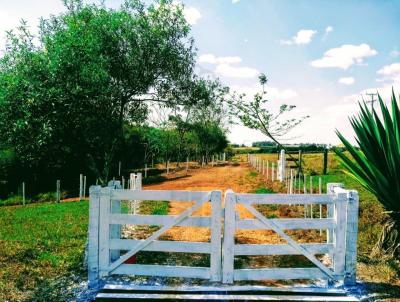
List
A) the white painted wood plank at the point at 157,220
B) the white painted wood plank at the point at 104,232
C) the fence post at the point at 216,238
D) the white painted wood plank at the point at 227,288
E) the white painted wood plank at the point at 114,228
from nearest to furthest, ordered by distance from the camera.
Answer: the white painted wood plank at the point at 227,288
the fence post at the point at 216,238
the white painted wood plank at the point at 157,220
the white painted wood plank at the point at 104,232
the white painted wood plank at the point at 114,228

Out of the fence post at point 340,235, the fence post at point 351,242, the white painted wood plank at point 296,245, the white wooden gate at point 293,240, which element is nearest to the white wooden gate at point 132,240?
the white wooden gate at point 293,240

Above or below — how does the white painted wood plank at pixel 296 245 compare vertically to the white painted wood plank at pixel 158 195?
below

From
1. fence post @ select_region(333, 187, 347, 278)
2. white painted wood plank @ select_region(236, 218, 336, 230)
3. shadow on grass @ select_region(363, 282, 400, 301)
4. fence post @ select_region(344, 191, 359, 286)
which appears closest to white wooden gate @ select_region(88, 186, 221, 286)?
white painted wood plank @ select_region(236, 218, 336, 230)

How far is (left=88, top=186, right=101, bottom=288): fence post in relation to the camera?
6.17 metres

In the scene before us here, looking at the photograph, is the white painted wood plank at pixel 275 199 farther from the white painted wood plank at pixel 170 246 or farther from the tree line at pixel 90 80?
the tree line at pixel 90 80

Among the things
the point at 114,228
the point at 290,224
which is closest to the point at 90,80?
the point at 114,228

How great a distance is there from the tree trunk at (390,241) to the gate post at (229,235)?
3.35 m

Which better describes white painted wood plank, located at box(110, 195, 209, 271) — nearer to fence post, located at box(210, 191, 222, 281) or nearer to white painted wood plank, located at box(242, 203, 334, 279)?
fence post, located at box(210, 191, 222, 281)

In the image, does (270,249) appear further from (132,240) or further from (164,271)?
(132,240)

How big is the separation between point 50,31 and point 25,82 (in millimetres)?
3370

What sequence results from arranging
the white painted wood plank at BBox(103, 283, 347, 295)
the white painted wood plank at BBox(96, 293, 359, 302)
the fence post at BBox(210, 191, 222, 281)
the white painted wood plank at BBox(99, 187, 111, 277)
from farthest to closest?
A: 1. the white painted wood plank at BBox(99, 187, 111, 277)
2. the fence post at BBox(210, 191, 222, 281)
3. the white painted wood plank at BBox(103, 283, 347, 295)
4. the white painted wood plank at BBox(96, 293, 359, 302)

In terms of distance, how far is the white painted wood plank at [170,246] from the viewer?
19.8 feet

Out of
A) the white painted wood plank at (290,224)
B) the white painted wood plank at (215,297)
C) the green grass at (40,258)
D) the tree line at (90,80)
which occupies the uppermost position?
the tree line at (90,80)

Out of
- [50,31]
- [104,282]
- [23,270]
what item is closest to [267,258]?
[104,282]
